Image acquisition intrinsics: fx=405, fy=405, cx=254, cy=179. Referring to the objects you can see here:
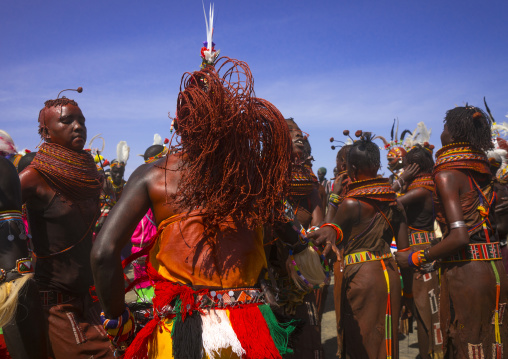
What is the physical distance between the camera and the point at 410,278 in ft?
19.3

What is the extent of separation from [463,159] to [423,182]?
202 centimetres

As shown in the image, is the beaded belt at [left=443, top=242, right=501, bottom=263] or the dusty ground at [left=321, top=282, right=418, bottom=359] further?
the dusty ground at [left=321, top=282, right=418, bottom=359]

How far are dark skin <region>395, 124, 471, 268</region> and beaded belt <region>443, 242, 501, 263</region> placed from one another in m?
0.20

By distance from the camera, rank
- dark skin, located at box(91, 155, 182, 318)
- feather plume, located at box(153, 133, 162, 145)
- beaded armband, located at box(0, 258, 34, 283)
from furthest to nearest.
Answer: feather plume, located at box(153, 133, 162, 145) → beaded armband, located at box(0, 258, 34, 283) → dark skin, located at box(91, 155, 182, 318)

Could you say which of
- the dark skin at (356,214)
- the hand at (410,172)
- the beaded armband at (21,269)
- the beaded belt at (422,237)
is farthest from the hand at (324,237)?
the hand at (410,172)

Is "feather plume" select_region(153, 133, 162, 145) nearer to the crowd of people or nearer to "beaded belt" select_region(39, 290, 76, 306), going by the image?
the crowd of people

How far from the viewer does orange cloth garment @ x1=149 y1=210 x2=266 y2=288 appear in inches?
84.7

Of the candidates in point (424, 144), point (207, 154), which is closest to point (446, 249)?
point (207, 154)

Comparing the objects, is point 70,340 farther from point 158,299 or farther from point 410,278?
point 410,278

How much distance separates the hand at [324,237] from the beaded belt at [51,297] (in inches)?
83.8

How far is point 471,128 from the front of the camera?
13.6ft

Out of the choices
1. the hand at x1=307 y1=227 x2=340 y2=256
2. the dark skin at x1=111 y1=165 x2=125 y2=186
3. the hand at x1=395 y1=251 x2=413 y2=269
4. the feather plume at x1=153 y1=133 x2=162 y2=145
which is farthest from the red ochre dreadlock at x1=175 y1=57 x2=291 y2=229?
the dark skin at x1=111 y1=165 x2=125 y2=186

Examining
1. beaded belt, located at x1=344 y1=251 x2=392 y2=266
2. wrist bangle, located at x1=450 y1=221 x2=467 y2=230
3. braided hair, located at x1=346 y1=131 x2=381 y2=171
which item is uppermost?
braided hair, located at x1=346 y1=131 x2=381 y2=171

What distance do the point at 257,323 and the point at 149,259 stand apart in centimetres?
71
